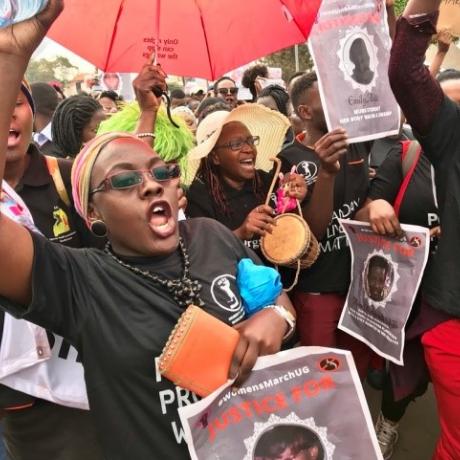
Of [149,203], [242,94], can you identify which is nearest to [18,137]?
[149,203]

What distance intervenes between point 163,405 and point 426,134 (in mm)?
1393

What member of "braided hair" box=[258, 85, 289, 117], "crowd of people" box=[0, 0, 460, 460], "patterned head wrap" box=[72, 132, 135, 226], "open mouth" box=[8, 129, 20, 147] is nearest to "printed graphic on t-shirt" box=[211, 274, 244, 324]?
"crowd of people" box=[0, 0, 460, 460]

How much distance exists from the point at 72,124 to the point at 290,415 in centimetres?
313

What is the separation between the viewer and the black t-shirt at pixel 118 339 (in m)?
1.26

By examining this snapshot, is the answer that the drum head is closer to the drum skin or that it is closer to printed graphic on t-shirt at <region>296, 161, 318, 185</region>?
the drum skin

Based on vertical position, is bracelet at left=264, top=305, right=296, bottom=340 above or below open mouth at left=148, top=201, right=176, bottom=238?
below

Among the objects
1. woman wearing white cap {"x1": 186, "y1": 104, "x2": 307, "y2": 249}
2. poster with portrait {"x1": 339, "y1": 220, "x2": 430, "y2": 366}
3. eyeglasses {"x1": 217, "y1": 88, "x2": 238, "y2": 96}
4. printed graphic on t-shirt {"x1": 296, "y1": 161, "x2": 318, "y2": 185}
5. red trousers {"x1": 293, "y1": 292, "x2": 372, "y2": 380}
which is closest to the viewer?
poster with portrait {"x1": 339, "y1": 220, "x2": 430, "y2": 366}

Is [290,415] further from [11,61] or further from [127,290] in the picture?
[11,61]

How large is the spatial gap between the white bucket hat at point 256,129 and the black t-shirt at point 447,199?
959 mm

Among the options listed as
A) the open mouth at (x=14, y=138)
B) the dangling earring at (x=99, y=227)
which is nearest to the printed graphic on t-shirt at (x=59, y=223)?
the open mouth at (x=14, y=138)

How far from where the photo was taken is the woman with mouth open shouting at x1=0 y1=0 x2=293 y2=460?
120 centimetres

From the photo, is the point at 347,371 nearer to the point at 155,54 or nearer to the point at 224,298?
the point at 224,298

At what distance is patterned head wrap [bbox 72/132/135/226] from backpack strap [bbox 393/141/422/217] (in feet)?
4.75

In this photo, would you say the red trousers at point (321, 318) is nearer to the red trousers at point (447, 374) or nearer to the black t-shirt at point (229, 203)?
the black t-shirt at point (229, 203)
